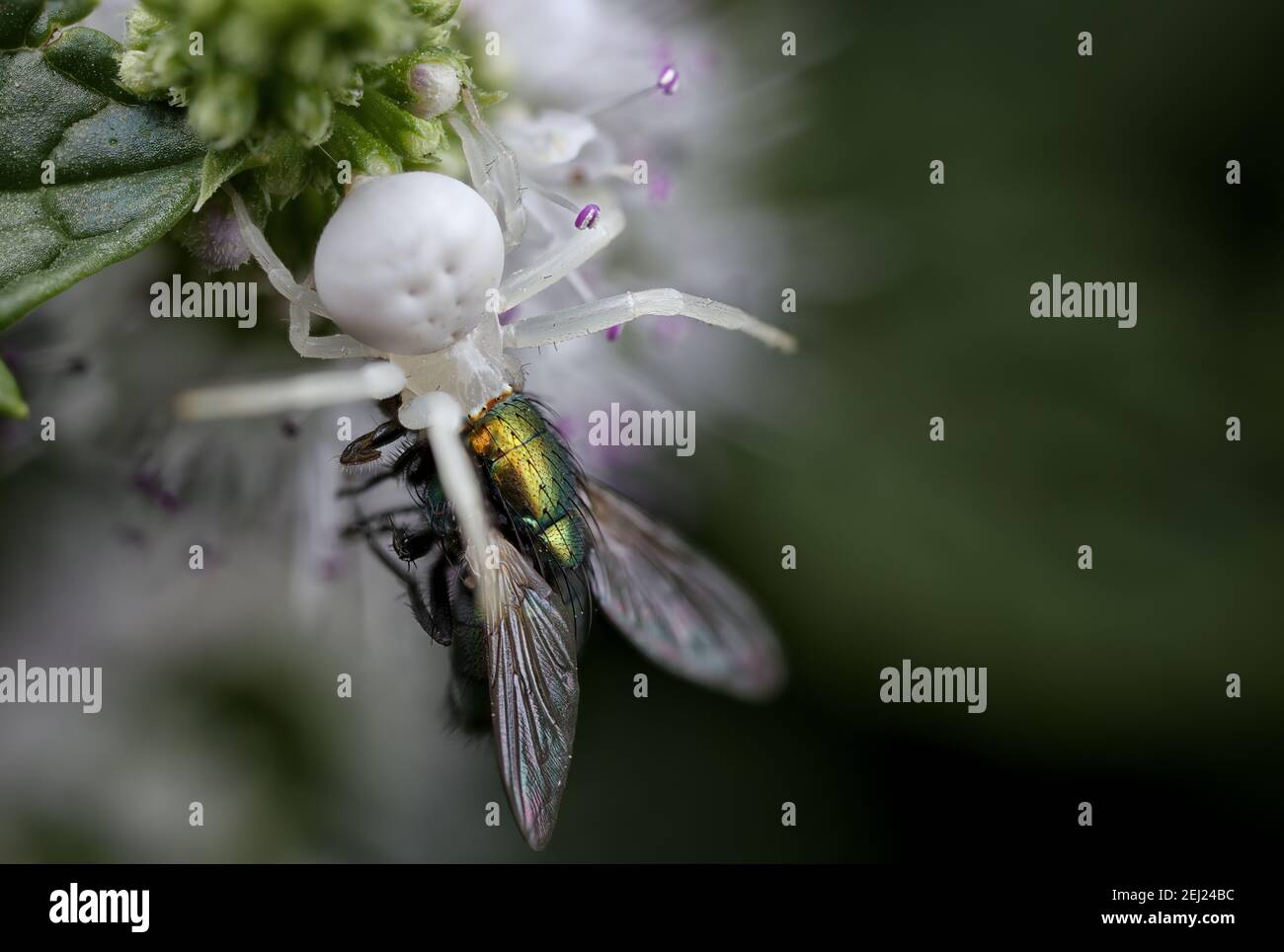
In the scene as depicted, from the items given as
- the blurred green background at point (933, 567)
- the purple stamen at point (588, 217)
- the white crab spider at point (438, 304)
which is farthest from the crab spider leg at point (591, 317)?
the blurred green background at point (933, 567)

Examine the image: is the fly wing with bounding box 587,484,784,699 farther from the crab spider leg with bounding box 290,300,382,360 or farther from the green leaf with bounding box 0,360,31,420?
the green leaf with bounding box 0,360,31,420

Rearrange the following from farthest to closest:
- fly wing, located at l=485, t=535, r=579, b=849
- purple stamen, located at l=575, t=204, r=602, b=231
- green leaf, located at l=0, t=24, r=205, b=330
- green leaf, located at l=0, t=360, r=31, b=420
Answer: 1. purple stamen, located at l=575, t=204, r=602, b=231
2. fly wing, located at l=485, t=535, r=579, b=849
3. green leaf, located at l=0, t=24, r=205, b=330
4. green leaf, located at l=0, t=360, r=31, b=420

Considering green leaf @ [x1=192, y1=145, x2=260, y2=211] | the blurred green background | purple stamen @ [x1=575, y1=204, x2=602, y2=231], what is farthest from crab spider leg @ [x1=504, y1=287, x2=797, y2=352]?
the blurred green background

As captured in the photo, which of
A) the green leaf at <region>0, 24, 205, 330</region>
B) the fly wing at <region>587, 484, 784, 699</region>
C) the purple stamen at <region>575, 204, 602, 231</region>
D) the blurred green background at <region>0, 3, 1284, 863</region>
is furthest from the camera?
the blurred green background at <region>0, 3, 1284, 863</region>

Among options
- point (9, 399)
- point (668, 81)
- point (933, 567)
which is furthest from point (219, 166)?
point (933, 567)

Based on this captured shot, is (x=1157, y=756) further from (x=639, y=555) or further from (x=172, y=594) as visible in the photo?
(x=172, y=594)

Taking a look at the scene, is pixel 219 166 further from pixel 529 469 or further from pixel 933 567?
pixel 933 567
